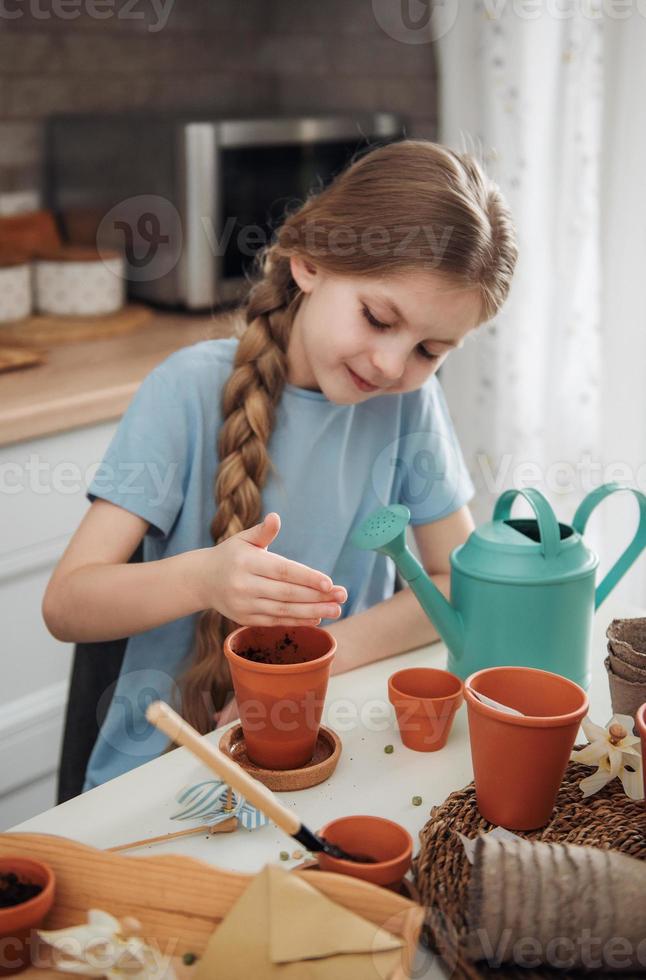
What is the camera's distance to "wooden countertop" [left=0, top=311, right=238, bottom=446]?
168 centimetres

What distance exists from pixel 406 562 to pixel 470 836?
0.26 meters

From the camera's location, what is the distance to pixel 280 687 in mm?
816

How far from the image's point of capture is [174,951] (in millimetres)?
631

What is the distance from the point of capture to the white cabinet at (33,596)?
1.72m

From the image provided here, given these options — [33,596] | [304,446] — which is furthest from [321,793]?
[33,596]

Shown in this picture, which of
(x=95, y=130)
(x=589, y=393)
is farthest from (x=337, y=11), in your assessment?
(x=589, y=393)

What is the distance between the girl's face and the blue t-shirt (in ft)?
0.43

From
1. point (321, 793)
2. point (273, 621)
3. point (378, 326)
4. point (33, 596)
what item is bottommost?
point (33, 596)

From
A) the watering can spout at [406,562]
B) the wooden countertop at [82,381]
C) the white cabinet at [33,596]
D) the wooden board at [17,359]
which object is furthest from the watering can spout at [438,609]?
the wooden board at [17,359]

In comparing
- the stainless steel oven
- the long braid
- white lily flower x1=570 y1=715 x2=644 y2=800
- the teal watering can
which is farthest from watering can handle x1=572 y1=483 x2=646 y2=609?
the stainless steel oven

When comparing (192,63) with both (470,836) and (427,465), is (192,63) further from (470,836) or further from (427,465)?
(470,836)

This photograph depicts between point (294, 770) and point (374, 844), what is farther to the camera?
point (294, 770)

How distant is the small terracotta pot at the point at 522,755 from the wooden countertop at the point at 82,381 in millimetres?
782

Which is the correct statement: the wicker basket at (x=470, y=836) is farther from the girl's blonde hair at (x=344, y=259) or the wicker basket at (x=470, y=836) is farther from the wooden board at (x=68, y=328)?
the wooden board at (x=68, y=328)
